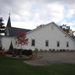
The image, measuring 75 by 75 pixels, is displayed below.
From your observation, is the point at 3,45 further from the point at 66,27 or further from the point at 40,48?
the point at 66,27

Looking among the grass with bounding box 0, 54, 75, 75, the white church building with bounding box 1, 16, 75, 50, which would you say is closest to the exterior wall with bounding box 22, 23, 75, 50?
the white church building with bounding box 1, 16, 75, 50

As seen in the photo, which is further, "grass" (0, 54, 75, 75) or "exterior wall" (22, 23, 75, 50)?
"exterior wall" (22, 23, 75, 50)

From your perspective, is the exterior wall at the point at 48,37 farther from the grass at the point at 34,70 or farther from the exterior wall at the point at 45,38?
the grass at the point at 34,70

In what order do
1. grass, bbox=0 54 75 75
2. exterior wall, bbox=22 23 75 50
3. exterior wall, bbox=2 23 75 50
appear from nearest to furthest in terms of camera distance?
grass, bbox=0 54 75 75 < exterior wall, bbox=2 23 75 50 < exterior wall, bbox=22 23 75 50

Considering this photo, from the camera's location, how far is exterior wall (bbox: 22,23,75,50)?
74.2ft

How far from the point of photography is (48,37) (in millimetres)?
24359

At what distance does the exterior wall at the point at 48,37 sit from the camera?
22.6 metres

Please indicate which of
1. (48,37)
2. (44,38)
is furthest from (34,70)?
(48,37)

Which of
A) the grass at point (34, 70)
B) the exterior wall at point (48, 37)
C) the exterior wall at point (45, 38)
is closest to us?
the grass at point (34, 70)

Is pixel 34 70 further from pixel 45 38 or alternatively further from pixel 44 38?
pixel 45 38

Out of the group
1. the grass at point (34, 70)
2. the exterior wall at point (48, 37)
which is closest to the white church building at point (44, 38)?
the exterior wall at point (48, 37)

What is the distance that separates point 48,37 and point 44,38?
1.22 meters

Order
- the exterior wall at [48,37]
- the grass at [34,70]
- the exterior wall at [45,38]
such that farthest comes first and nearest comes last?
the exterior wall at [48,37]
the exterior wall at [45,38]
the grass at [34,70]

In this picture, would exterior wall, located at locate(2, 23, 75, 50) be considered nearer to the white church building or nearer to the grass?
the white church building
